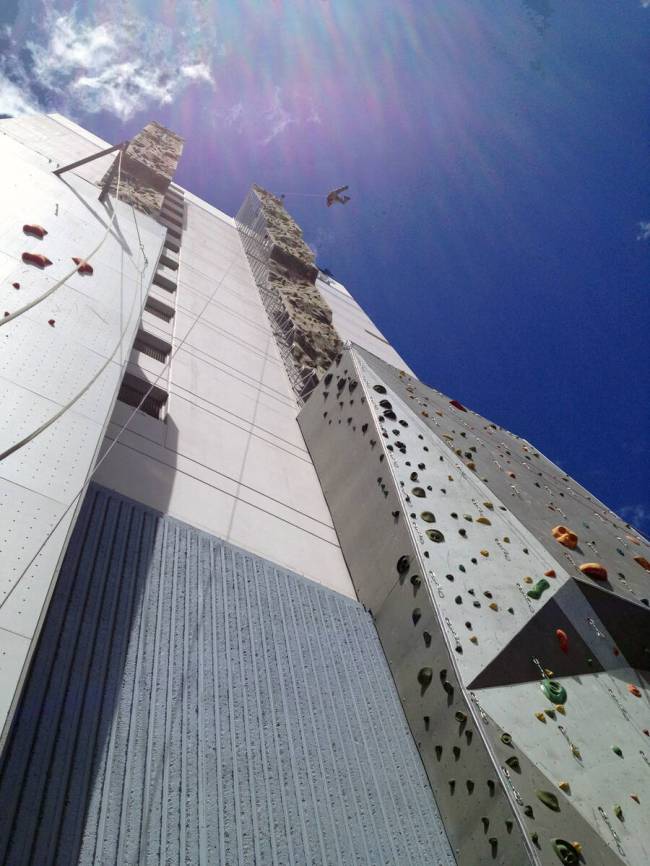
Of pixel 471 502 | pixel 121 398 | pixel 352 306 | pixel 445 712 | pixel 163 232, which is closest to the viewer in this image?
pixel 445 712

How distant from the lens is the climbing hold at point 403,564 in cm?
555

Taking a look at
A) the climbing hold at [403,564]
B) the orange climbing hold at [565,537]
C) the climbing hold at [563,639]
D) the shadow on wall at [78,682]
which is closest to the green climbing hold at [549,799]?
the climbing hold at [563,639]

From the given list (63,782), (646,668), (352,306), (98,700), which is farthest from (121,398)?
(352,306)

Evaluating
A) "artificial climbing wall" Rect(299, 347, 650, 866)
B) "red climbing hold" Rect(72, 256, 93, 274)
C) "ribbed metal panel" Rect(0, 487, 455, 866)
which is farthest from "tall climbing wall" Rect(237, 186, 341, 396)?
"ribbed metal panel" Rect(0, 487, 455, 866)

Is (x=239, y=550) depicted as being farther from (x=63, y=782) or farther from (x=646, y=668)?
(x=646, y=668)

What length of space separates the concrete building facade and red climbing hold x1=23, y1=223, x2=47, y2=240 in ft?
0.08

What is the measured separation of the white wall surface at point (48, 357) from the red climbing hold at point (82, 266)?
0.08 meters

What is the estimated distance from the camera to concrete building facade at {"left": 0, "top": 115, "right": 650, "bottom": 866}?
10.6ft

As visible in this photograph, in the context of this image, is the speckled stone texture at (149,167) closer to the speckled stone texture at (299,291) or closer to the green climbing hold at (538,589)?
the speckled stone texture at (299,291)

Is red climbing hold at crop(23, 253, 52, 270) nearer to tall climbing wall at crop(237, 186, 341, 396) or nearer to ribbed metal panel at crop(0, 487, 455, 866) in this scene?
ribbed metal panel at crop(0, 487, 455, 866)

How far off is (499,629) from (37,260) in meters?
5.33

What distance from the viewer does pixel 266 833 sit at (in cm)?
344

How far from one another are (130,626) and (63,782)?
1.20 metres

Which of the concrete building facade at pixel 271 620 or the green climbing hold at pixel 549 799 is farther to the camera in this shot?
the green climbing hold at pixel 549 799
